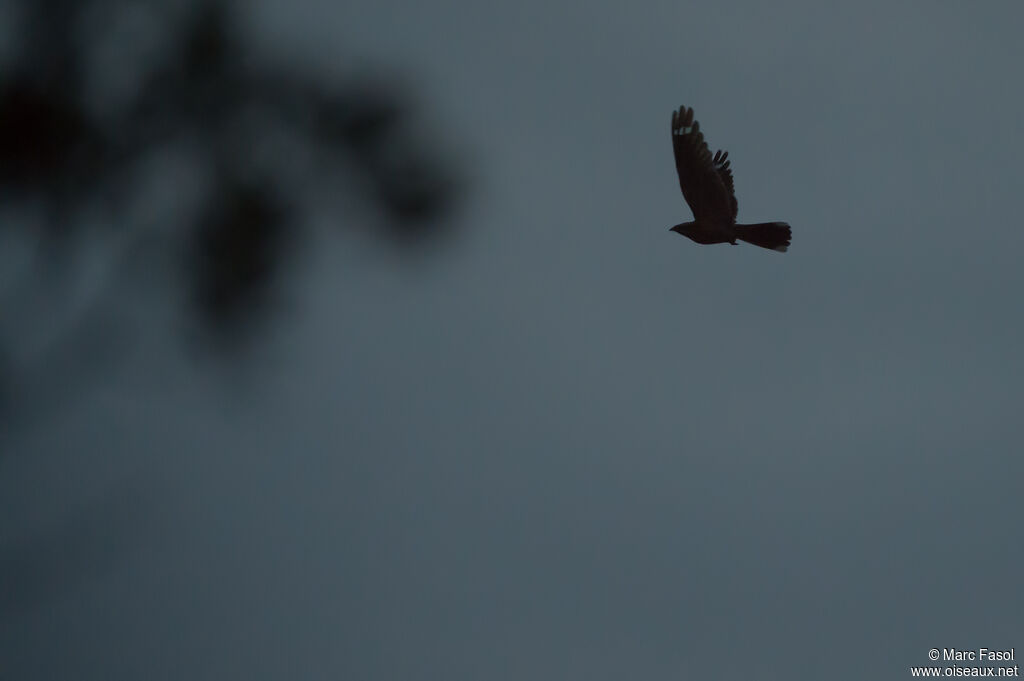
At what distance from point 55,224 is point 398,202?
748mm

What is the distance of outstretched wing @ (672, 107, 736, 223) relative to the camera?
142 inches

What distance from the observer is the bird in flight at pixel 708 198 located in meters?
3.56

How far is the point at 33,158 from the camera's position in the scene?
2211 millimetres

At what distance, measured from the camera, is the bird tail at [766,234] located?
3.63 metres

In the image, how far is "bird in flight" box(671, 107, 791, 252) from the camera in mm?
→ 3564

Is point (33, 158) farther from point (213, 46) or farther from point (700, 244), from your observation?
point (700, 244)

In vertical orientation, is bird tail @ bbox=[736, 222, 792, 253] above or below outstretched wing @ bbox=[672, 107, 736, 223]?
below

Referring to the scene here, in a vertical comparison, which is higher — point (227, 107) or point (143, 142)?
point (227, 107)

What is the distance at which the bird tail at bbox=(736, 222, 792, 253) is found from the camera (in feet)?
11.9

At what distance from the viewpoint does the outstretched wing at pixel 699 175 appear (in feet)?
11.8

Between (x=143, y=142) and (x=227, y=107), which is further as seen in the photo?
(x=227, y=107)

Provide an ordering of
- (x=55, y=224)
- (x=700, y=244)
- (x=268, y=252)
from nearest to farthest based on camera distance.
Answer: (x=55, y=224) < (x=268, y=252) < (x=700, y=244)

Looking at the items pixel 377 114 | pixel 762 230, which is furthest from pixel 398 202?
pixel 762 230

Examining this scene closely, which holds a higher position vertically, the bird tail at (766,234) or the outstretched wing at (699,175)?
the outstretched wing at (699,175)
